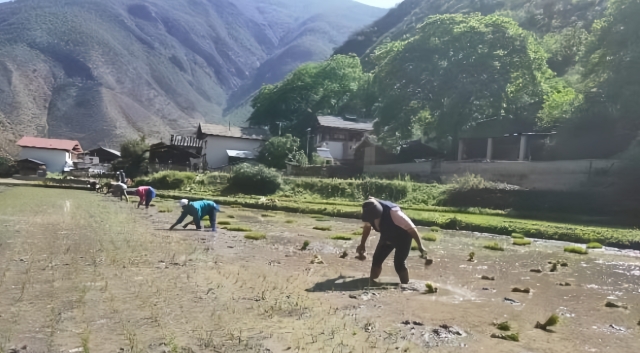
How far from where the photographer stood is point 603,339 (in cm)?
659

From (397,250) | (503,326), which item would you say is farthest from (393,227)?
(503,326)

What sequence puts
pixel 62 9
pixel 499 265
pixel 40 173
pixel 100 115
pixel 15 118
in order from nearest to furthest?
pixel 499 265
pixel 40 173
pixel 15 118
pixel 100 115
pixel 62 9

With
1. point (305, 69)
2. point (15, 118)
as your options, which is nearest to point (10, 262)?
point (305, 69)

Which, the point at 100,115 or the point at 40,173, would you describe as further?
the point at 100,115

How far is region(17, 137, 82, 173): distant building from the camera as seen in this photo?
7538 centimetres

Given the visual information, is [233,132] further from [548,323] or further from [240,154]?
[548,323]

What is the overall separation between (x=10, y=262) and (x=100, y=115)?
107 meters

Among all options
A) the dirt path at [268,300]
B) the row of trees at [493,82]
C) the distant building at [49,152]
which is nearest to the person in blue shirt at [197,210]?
the dirt path at [268,300]

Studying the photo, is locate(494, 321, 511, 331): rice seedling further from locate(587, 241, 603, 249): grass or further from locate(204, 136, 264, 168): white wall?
locate(204, 136, 264, 168): white wall

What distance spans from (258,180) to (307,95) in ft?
128

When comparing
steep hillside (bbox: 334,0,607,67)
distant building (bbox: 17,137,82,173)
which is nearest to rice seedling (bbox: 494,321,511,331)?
steep hillside (bbox: 334,0,607,67)

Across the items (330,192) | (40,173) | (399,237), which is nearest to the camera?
(399,237)

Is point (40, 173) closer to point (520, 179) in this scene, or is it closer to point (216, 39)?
point (520, 179)

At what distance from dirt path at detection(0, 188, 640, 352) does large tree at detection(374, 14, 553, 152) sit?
3023cm
